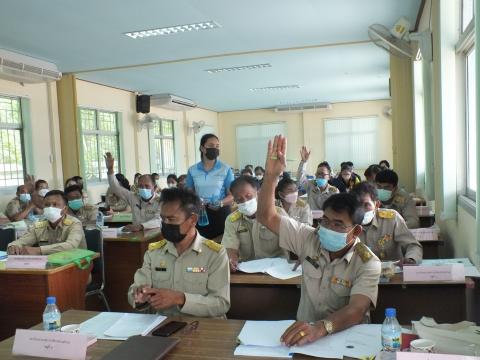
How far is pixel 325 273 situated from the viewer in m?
1.85

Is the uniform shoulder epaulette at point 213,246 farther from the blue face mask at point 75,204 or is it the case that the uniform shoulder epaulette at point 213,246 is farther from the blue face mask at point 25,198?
the blue face mask at point 25,198

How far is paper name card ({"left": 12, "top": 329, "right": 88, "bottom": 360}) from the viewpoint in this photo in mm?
1429

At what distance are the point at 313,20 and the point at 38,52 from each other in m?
3.67

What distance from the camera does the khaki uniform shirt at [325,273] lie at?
1.77 metres

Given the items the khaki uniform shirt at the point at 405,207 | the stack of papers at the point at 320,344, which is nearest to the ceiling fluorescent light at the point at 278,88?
the khaki uniform shirt at the point at 405,207

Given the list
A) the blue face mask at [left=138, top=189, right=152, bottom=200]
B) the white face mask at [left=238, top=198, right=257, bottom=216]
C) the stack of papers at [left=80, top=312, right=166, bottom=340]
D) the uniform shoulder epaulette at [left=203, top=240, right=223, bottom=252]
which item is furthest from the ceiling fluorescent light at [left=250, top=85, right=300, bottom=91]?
the stack of papers at [left=80, top=312, right=166, bottom=340]

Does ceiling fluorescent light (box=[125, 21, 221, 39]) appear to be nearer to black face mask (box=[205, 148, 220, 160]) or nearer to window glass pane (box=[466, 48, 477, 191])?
black face mask (box=[205, 148, 220, 160])

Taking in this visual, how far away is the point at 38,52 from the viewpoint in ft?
19.0

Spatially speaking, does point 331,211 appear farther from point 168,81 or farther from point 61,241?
point 168,81

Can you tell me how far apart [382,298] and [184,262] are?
1040mm

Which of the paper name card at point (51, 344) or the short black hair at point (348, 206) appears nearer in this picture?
the paper name card at point (51, 344)

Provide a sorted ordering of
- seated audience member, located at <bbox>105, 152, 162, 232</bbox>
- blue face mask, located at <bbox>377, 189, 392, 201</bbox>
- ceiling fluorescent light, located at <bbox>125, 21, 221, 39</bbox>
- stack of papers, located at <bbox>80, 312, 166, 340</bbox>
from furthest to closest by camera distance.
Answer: ceiling fluorescent light, located at <bbox>125, 21, 221, 39</bbox>, seated audience member, located at <bbox>105, 152, 162, 232</bbox>, blue face mask, located at <bbox>377, 189, 392, 201</bbox>, stack of papers, located at <bbox>80, 312, 166, 340</bbox>

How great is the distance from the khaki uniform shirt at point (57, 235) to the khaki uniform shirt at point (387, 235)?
2111 millimetres

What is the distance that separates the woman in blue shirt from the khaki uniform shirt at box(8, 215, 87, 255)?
1.03 metres
